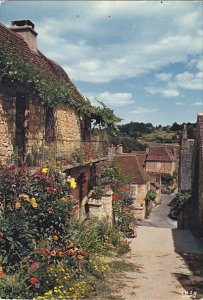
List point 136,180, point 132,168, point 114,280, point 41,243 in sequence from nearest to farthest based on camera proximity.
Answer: point 41,243 < point 114,280 < point 136,180 < point 132,168

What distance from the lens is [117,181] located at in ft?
51.8

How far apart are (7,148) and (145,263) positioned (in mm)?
5440

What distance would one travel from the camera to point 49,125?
13.5 metres

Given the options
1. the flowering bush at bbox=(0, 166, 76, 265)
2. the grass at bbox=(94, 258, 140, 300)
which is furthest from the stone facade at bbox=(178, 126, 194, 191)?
the flowering bush at bbox=(0, 166, 76, 265)

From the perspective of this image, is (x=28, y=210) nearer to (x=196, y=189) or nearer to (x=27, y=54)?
(x=27, y=54)

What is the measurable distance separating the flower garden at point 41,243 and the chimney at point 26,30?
7732 millimetres

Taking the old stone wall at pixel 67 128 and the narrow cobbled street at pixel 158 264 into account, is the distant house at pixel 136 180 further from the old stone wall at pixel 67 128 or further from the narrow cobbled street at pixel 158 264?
the narrow cobbled street at pixel 158 264

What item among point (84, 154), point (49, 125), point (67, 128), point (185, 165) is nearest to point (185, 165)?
point (185, 165)

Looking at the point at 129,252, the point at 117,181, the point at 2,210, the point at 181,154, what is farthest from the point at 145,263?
the point at 181,154

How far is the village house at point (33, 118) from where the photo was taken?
10.0 meters

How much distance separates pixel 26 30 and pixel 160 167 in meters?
42.7

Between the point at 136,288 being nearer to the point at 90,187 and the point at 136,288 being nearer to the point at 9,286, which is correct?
the point at 9,286

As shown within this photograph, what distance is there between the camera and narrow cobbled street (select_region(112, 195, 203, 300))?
6.99m

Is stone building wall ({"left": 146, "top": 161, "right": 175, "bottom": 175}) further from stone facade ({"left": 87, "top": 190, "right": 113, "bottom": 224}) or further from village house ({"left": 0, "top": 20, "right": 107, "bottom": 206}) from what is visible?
stone facade ({"left": 87, "top": 190, "right": 113, "bottom": 224})
